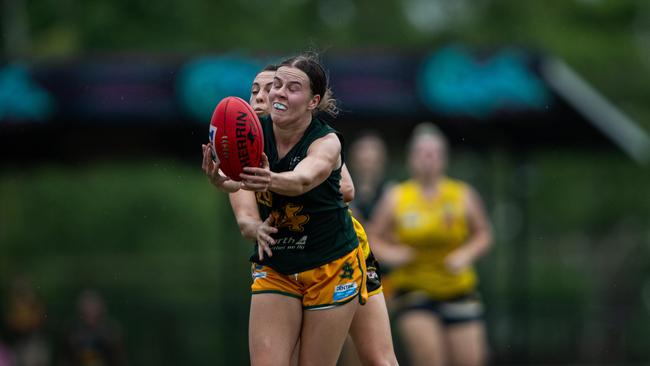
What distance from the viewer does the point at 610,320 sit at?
60.4 feet

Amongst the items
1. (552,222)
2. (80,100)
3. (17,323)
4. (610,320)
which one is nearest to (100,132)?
(80,100)

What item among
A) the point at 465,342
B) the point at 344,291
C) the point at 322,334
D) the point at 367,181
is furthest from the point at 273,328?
the point at 367,181

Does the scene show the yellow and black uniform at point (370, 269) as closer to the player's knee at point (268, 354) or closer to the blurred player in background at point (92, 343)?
the player's knee at point (268, 354)

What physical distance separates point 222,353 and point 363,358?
11.2 meters

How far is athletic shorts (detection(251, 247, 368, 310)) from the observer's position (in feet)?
18.3

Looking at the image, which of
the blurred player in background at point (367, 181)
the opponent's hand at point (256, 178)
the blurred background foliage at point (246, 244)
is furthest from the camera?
the blurred background foliage at point (246, 244)

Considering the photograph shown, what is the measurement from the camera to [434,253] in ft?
31.5

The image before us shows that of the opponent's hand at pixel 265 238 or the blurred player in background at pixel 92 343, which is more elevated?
the opponent's hand at pixel 265 238

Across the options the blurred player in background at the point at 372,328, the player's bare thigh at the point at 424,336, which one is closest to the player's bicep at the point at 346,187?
the blurred player in background at the point at 372,328

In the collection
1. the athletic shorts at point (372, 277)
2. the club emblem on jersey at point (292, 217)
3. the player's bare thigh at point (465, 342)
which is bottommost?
the player's bare thigh at point (465, 342)

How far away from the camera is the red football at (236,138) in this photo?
514 cm

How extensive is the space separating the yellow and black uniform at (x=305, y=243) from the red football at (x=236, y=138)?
0.38m

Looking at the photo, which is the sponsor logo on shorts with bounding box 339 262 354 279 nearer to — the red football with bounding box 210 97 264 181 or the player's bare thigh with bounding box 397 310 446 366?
the red football with bounding box 210 97 264 181

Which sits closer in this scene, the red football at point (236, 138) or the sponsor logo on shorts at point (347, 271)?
the red football at point (236, 138)
